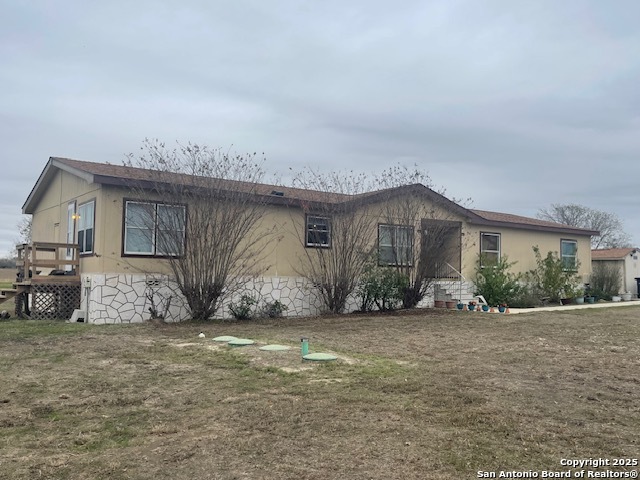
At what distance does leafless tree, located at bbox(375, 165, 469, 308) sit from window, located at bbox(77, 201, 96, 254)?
717 cm

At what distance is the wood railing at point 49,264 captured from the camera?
41.4ft

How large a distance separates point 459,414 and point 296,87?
450 inches

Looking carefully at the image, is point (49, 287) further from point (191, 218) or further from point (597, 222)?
point (597, 222)

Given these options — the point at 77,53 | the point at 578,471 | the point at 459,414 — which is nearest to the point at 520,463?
the point at 578,471

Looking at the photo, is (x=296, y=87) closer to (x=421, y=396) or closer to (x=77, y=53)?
(x=77, y=53)

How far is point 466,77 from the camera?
44.5ft

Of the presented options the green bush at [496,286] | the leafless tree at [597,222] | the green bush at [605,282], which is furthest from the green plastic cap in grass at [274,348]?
the leafless tree at [597,222]

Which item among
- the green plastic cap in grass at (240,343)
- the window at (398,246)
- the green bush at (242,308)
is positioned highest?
the window at (398,246)

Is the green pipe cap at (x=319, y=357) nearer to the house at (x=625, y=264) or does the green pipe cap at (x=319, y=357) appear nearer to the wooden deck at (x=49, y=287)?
the wooden deck at (x=49, y=287)

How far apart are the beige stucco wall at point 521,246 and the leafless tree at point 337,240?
15.4ft

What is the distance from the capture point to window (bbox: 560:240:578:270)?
20609mm

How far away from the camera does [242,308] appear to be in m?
13.1

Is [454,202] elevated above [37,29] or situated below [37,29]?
below

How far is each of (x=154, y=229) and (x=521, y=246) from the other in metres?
12.8
